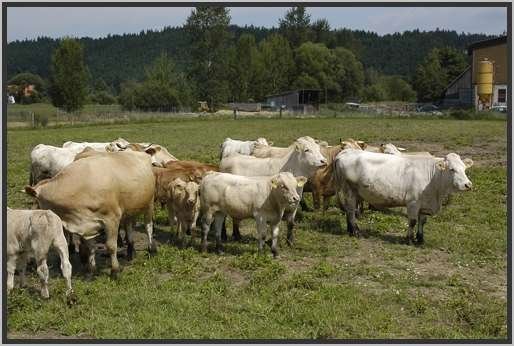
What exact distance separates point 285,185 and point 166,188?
2.80 meters

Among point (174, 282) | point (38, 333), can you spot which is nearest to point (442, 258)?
point (174, 282)

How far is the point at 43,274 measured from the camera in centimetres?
802

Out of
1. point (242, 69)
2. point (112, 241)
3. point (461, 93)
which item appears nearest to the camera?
point (112, 241)

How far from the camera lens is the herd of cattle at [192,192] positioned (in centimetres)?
843

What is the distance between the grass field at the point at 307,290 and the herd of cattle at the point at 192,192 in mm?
453

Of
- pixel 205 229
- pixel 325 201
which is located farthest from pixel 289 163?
pixel 205 229

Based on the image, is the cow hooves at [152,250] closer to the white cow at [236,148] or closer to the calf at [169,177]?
the calf at [169,177]

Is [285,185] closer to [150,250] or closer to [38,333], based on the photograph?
[150,250]

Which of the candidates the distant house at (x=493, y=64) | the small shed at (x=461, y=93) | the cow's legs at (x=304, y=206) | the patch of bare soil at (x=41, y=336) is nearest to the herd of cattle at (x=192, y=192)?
the cow's legs at (x=304, y=206)

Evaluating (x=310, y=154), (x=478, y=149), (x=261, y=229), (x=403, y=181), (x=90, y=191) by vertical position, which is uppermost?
(x=310, y=154)

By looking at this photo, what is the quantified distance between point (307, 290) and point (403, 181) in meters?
4.14

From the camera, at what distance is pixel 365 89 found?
122 metres

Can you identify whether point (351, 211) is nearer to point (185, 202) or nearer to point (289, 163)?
point (289, 163)

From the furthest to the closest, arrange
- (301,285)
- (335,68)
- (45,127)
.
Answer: (335,68) → (45,127) → (301,285)
